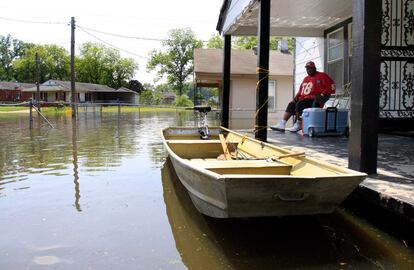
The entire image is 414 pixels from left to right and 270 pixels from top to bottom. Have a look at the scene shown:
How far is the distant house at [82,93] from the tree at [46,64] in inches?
382

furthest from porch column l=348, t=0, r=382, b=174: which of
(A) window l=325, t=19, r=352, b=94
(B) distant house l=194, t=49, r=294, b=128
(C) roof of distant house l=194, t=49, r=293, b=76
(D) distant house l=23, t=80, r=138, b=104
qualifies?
(D) distant house l=23, t=80, r=138, b=104

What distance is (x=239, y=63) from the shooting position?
23.1 meters

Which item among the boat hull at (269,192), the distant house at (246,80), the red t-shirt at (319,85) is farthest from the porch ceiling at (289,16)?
the distant house at (246,80)

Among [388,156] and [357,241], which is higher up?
[388,156]

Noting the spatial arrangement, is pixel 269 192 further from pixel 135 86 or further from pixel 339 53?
pixel 135 86

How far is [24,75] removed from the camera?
7850 centimetres

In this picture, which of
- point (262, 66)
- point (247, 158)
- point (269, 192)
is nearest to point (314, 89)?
point (262, 66)

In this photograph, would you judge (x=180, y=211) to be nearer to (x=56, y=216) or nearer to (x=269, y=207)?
(x=56, y=216)

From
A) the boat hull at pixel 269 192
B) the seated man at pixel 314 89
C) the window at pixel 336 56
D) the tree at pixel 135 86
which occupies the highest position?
the tree at pixel 135 86

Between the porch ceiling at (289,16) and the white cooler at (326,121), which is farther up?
the porch ceiling at (289,16)

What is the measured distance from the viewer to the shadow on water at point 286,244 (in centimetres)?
339

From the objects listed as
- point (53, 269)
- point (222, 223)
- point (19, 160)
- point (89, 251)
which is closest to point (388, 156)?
point (222, 223)

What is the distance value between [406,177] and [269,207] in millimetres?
1679

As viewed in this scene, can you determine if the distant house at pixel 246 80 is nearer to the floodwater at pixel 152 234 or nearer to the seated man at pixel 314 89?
the seated man at pixel 314 89
